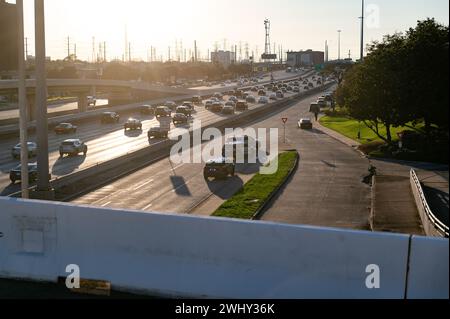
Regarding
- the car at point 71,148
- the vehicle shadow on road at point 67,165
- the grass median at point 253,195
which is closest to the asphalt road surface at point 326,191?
the grass median at point 253,195

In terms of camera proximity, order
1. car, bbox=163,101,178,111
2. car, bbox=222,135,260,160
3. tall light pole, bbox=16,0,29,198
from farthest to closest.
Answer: car, bbox=163,101,178,111
car, bbox=222,135,260,160
tall light pole, bbox=16,0,29,198

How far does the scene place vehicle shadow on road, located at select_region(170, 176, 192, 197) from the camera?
94.5 feet

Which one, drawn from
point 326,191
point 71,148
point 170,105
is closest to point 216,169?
point 326,191

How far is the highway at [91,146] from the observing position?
35156 millimetres

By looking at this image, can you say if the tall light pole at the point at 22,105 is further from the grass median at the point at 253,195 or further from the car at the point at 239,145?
the car at the point at 239,145

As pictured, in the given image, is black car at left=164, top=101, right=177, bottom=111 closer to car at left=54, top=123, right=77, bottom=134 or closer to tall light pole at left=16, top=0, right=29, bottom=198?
car at left=54, top=123, right=77, bottom=134

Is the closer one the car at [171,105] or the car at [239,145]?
the car at [239,145]

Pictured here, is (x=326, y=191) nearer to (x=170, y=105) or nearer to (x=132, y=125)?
(x=132, y=125)

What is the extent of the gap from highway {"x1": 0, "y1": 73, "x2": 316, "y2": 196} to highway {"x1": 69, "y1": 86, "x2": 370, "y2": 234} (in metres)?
4.45

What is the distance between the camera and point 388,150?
4091 cm

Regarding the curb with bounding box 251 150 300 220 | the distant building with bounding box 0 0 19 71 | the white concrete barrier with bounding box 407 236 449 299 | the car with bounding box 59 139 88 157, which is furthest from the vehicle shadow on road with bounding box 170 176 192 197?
the white concrete barrier with bounding box 407 236 449 299

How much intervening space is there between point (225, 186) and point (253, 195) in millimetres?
4187

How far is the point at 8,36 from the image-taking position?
42.8 ft

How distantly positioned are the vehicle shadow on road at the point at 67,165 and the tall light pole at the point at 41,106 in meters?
18.7
